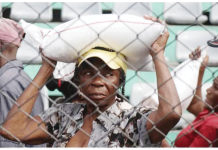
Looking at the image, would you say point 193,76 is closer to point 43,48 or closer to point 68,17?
point 43,48

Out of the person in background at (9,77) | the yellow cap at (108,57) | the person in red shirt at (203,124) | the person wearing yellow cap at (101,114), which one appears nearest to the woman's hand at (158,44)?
the person wearing yellow cap at (101,114)

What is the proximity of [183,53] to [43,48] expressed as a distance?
6.35 feet

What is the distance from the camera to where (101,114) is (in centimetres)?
153

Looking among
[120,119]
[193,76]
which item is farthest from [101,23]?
[193,76]

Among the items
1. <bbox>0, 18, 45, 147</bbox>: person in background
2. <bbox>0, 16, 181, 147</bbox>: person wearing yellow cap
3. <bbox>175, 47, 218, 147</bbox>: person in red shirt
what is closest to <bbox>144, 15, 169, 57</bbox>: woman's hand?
<bbox>0, 16, 181, 147</bbox>: person wearing yellow cap

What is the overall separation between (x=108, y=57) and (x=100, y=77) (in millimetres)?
74

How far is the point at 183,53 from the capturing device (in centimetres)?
328

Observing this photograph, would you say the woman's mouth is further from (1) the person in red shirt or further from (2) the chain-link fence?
(1) the person in red shirt

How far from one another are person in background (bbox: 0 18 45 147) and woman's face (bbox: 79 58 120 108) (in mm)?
368

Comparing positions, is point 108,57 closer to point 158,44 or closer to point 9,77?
point 158,44

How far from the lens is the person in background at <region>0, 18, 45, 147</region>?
Result: 184 cm

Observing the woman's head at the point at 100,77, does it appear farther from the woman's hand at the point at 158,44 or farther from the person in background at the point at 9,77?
the person in background at the point at 9,77

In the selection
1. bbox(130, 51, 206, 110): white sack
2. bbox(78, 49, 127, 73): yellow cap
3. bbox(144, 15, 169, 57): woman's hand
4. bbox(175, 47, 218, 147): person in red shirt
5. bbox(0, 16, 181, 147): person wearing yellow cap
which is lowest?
bbox(175, 47, 218, 147): person in red shirt

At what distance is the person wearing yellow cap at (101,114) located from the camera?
1.44 meters
